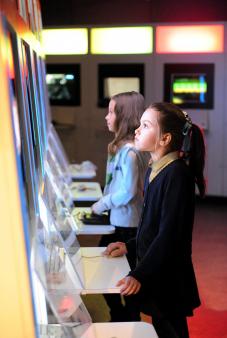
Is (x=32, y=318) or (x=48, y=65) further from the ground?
(x=48, y=65)

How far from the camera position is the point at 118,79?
22.7 feet

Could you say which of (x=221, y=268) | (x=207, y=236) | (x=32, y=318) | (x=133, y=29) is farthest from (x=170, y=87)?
(x=32, y=318)

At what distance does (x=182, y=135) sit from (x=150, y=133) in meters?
0.13

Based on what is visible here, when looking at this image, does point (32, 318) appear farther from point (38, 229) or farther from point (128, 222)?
point (128, 222)

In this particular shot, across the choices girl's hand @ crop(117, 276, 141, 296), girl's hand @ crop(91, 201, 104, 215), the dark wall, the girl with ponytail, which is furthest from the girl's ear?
the dark wall

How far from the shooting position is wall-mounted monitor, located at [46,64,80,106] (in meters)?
7.02

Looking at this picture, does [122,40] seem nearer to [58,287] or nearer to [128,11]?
[128,11]

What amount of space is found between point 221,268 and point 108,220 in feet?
5.50

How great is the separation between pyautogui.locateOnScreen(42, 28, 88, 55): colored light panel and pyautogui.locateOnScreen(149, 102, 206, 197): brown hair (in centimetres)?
502

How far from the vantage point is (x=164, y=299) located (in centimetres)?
206

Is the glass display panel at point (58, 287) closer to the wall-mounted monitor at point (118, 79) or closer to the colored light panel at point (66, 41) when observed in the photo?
the wall-mounted monitor at point (118, 79)

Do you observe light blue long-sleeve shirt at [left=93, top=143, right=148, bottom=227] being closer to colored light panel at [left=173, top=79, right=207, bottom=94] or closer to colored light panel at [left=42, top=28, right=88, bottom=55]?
colored light panel at [left=173, top=79, right=207, bottom=94]

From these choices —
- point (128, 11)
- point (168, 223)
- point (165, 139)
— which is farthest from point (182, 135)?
point (128, 11)

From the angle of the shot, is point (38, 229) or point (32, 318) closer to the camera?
point (32, 318)
